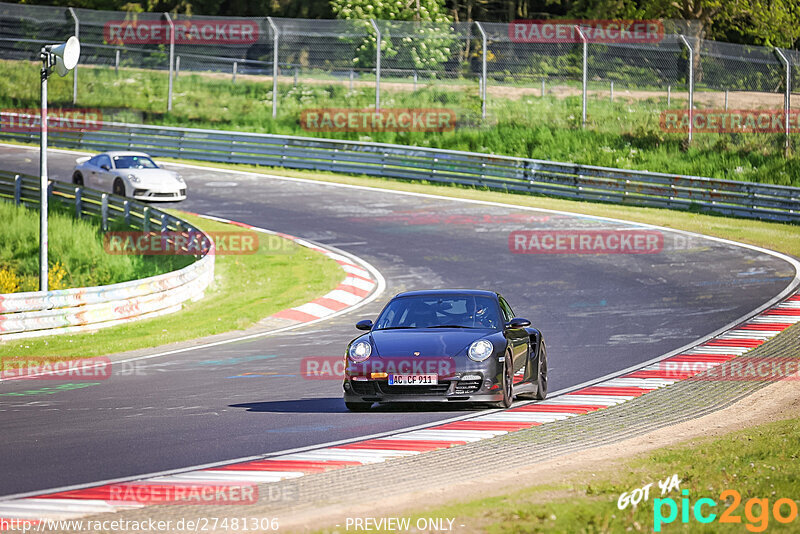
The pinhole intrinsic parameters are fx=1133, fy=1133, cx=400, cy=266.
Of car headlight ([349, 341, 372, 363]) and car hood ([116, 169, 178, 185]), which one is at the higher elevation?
car hood ([116, 169, 178, 185])

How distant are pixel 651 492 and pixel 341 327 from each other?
11.1 meters

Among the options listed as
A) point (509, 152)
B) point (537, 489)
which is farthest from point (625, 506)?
point (509, 152)

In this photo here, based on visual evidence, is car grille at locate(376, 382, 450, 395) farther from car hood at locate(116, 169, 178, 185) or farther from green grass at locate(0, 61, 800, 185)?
green grass at locate(0, 61, 800, 185)

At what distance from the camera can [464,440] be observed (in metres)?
10.1

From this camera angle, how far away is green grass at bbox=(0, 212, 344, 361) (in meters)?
17.3

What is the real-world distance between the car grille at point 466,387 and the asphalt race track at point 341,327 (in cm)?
49

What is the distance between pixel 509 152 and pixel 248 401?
1018 inches

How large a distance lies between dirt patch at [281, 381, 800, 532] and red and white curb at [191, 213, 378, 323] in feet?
30.4

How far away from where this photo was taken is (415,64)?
36.8 metres

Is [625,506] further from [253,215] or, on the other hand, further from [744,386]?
[253,215]

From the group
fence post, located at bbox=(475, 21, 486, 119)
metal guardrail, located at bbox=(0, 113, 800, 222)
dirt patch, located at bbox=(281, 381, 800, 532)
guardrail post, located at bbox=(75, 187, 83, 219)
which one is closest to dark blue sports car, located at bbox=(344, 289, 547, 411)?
dirt patch, located at bbox=(281, 381, 800, 532)

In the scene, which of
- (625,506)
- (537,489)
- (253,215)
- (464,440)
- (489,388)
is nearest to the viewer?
(625,506)

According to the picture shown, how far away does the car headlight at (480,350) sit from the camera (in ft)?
36.7

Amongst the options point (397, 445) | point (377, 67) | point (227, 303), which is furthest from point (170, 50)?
point (397, 445)
